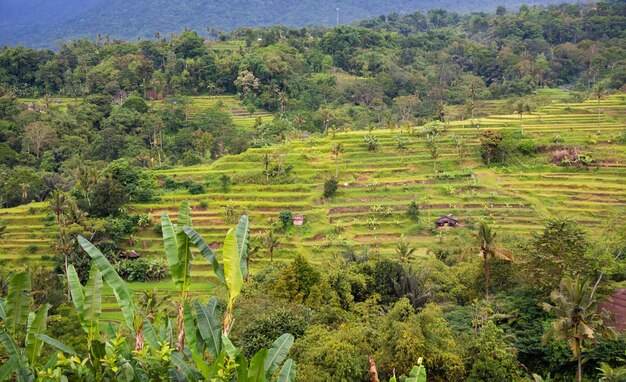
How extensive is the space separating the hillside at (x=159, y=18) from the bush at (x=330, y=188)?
124239 mm

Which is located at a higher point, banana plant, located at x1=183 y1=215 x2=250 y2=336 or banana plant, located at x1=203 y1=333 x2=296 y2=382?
banana plant, located at x1=183 y1=215 x2=250 y2=336

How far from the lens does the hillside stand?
153500mm

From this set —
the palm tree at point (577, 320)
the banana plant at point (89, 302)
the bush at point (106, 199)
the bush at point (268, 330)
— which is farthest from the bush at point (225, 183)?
the banana plant at point (89, 302)

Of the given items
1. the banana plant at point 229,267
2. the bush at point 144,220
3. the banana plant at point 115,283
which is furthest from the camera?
the bush at point 144,220

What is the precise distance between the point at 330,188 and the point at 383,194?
11.8 ft

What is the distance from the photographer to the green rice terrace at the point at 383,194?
30.2 meters

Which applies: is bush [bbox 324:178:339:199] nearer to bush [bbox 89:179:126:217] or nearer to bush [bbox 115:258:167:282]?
bush [bbox 115:258:167:282]

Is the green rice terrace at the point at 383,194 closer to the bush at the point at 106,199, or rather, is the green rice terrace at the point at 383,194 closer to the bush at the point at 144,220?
the bush at the point at 144,220

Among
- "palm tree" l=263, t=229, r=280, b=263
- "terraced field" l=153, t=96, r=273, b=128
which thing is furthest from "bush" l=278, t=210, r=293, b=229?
"terraced field" l=153, t=96, r=273, b=128

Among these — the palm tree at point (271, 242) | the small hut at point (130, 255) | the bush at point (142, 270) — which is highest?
the palm tree at point (271, 242)

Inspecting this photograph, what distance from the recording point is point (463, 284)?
2059 centimetres

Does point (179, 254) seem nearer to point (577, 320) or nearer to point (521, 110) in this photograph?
point (577, 320)

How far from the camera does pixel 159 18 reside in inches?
6250

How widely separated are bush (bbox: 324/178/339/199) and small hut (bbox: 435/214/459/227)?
7312mm
